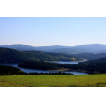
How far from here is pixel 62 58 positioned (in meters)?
108
